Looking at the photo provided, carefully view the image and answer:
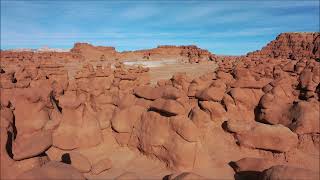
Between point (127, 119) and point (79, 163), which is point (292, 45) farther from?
point (79, 163)

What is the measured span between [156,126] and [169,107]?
612mm

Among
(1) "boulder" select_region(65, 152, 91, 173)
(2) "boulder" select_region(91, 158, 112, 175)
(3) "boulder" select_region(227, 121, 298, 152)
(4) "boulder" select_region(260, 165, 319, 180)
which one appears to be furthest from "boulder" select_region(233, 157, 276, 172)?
(1) "boulder" select_region(65, 152, 91, 173)

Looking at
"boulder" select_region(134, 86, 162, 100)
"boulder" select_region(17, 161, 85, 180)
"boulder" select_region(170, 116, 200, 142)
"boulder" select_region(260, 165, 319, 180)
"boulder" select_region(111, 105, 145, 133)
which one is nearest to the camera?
"boulder" select_region(17, 161, 85, 180)

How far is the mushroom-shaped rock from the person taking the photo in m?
7.77

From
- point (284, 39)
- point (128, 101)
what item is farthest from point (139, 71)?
point (284, 39)

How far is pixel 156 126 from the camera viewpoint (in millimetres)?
8094

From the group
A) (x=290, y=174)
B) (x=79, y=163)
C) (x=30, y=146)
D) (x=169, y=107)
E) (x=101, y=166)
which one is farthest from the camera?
(x=169, y=107)

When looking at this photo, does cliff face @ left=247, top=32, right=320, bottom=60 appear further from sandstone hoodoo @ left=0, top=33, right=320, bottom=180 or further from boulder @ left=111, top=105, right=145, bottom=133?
boulder @ left=111, top=105, right=145, bottom=133

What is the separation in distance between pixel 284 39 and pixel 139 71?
57623mm

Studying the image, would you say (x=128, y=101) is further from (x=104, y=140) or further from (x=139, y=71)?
(x=139, y=71)

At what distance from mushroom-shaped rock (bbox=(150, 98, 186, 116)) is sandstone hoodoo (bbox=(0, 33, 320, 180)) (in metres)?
0.02

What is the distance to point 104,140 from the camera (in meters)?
8.70

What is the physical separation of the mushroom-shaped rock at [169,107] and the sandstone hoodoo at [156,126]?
23 millimetres

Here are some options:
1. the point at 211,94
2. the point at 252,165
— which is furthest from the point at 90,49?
the point at 252,165
